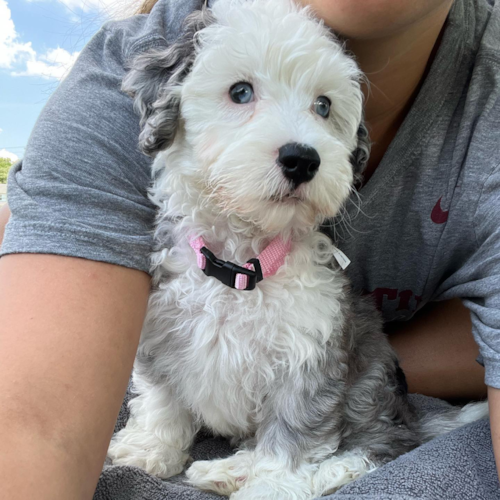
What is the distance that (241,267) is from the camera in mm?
1690

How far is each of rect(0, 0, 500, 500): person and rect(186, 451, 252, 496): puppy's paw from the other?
0.43 m

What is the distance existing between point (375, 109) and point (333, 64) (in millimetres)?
636

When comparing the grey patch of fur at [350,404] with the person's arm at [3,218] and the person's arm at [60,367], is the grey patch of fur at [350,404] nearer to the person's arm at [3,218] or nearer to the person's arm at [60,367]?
the person's arm at [60,367]

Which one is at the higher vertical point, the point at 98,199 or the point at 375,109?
the point at 375,109

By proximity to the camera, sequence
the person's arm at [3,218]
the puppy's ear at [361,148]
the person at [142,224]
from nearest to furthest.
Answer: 1. the person at [142,224]
2. the puppy's ear at [361,148]
3. the person's arm at [3,218]

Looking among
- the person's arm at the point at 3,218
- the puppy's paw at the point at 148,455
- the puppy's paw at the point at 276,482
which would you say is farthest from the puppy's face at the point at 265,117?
the person's arm at the point at 3,218

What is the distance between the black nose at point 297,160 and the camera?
53.7 inches

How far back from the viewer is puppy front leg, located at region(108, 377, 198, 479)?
1879 mm

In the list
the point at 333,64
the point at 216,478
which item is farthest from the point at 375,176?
the point at 216,478

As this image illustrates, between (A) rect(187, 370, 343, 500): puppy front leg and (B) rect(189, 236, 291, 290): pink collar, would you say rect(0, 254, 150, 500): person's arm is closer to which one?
(B) rect(189, 236, 291, 290): pink collar

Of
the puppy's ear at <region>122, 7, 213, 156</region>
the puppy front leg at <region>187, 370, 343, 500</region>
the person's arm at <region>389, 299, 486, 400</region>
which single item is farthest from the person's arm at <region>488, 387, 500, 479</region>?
the puppy's ear at <region>122, 7, 213, 156</region>

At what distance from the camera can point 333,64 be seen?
1.63 meters

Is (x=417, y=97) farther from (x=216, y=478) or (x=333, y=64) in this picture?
(x=216, y=478)

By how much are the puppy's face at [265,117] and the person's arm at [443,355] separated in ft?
4.54
